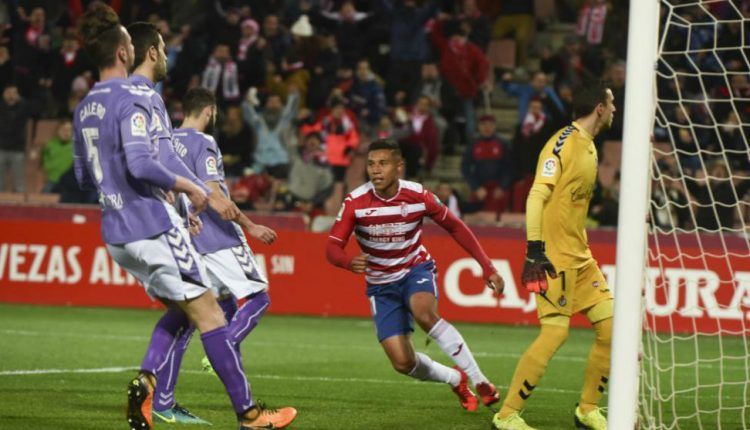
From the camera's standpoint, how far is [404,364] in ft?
28.5

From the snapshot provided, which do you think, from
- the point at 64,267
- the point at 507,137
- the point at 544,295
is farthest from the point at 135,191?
the point at 507,137

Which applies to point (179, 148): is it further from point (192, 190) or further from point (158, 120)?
point (192, 190)

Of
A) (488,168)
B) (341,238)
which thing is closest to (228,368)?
(341,238)

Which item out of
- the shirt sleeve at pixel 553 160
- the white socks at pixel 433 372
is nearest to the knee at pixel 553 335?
the shirt sleeve at pixel 553 160

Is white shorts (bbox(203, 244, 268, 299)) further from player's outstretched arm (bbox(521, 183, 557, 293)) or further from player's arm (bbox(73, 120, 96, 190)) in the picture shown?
player's outstretched arm (bbox(521, 183, 557, 293))

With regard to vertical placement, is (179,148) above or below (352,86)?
above

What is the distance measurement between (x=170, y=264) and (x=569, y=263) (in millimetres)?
2601

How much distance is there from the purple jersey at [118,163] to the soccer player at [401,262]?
2.15 metres

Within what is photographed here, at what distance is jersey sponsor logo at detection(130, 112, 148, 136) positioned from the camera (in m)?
6.56

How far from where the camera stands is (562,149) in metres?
7.95

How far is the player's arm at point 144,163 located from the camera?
6.46 metres

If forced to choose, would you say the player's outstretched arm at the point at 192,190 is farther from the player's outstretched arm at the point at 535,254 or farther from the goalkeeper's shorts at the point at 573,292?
the goalkeeper's shorts at the point at 573,292

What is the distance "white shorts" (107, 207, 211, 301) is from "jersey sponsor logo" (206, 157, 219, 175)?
5.12ft

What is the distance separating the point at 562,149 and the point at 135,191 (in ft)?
8.75
